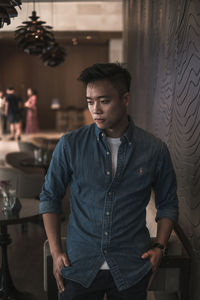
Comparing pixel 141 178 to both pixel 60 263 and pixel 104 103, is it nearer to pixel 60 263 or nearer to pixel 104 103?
pixel 104 103

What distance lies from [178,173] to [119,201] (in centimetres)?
103

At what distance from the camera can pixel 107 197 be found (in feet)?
5.09

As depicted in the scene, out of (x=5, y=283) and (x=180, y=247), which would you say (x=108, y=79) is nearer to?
(x=180, y=247)

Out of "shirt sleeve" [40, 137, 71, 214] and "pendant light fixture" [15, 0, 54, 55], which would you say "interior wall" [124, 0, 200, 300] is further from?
"pendant light fixture" [15, 0, 54, 55]

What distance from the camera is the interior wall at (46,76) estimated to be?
16.7 metres

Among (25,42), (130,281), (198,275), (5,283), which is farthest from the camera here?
(25,42)

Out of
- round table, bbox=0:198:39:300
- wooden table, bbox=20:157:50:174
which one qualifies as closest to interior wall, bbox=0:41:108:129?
wooden table, bbox=20:157:50:174

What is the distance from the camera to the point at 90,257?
1545mm

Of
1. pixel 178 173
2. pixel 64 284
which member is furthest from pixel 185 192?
pixel 64 284

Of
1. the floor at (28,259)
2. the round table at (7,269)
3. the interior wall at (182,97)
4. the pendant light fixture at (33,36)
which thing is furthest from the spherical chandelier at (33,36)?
the floor at (28,259)

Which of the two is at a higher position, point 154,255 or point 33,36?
point 33,36

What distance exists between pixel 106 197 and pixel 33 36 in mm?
3122

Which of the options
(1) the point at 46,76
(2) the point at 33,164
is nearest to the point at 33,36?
(2) the point at 33,164

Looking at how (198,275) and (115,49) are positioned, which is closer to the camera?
(198,275)
